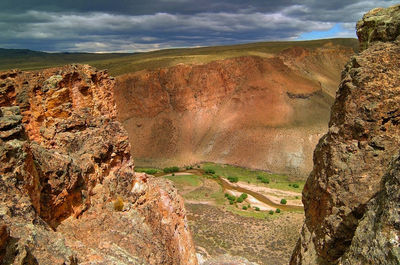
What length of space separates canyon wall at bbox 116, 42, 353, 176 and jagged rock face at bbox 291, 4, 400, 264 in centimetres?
4012

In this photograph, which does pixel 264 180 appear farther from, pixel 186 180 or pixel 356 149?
pixel 356 149

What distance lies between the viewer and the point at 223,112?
2250 inches

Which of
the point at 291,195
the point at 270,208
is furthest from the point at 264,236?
the point at 291,195

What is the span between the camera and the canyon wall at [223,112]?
169 feet

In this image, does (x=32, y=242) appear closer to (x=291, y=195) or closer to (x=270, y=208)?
(x=270, y=208)

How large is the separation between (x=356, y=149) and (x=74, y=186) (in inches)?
357

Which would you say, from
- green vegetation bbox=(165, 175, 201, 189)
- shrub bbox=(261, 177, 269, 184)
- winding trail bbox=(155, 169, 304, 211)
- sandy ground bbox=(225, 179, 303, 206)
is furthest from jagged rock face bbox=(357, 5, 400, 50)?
shrub bbox=(261, 177, 269, 184)

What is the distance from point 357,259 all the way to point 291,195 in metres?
35.1

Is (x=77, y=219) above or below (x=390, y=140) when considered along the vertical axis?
below

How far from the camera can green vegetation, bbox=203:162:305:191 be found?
144ft

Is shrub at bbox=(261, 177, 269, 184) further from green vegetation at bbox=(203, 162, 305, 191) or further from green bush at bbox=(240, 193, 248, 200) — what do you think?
green bush at bbox=(240, 193, 248, 200)

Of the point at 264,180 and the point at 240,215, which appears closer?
the point at 240,215

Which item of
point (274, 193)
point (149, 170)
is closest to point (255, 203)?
point (274, 193)

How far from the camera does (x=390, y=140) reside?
27.5 ft
